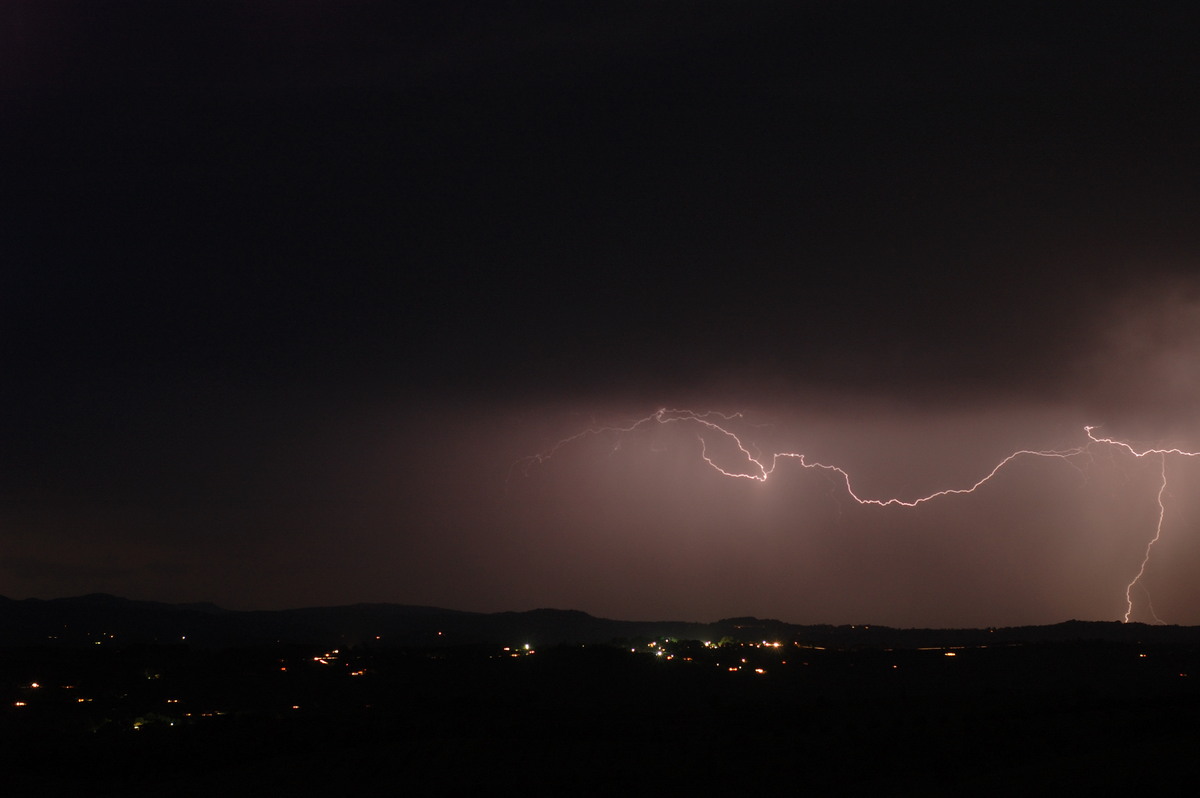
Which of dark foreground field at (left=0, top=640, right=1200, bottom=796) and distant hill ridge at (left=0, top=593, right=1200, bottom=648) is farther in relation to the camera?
distant hill ridge at (left=0, top=593, right=1200, bottom=648)

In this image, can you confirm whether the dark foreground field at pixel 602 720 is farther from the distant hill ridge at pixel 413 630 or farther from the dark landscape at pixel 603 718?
the distant hill ridge at pixel 413 630

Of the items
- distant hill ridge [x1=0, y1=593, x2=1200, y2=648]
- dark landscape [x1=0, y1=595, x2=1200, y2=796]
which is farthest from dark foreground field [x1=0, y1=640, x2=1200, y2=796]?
distant hill ridge [x1=0, y1=593, x2=1200, y2=648]

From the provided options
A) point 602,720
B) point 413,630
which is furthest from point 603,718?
point 413,630

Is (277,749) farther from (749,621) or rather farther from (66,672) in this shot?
(749,621)

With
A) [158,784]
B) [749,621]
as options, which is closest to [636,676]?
[158,784]

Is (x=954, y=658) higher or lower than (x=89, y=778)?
higher

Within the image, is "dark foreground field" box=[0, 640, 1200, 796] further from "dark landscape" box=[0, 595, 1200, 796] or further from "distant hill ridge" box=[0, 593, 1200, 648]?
"distant hill ridge" box=[0, 593, 1200, 648]

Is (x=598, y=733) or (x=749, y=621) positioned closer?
(x=598, y=733)
